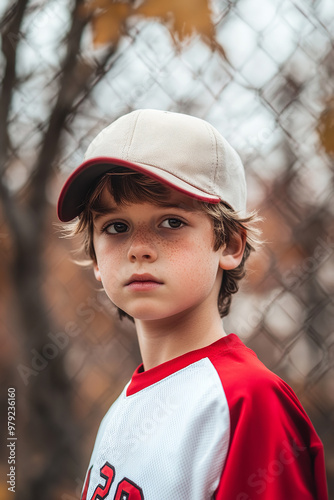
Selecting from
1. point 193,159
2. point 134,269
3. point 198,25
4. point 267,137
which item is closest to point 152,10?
point 198,25

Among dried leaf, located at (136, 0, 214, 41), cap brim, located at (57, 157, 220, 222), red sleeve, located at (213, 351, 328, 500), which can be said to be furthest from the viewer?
dried leaf, located at (136, 0, 214, 41)

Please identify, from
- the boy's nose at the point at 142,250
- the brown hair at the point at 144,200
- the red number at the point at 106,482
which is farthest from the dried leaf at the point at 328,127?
the red number at the point at 106,482

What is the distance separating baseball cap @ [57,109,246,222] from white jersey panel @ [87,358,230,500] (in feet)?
0.89

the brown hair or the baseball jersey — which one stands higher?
the brown hair

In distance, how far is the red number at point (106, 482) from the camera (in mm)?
697

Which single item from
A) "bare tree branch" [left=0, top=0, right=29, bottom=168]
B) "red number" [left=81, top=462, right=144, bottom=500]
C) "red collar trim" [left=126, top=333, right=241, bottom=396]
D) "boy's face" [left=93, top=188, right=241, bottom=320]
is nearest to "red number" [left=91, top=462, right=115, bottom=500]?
"red number" [left=81, top=462, right=144, bottom=500]

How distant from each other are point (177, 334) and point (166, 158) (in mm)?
280

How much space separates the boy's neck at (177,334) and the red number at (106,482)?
6.8 inches

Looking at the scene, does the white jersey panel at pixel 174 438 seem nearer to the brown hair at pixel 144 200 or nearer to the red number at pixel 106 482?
the red number at pixel 106 482

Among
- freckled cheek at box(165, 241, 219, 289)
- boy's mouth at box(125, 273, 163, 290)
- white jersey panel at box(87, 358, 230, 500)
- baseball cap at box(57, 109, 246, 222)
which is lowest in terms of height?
white jersey panel at box(87, 358, 230, 500)

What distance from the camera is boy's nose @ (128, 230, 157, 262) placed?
653mm

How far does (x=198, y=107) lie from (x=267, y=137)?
0.20m

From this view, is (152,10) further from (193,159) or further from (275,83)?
(193,159)

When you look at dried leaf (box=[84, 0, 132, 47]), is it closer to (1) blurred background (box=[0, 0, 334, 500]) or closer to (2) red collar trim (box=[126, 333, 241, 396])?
(1) blurred background (box=[0, 0, 334, 500])
